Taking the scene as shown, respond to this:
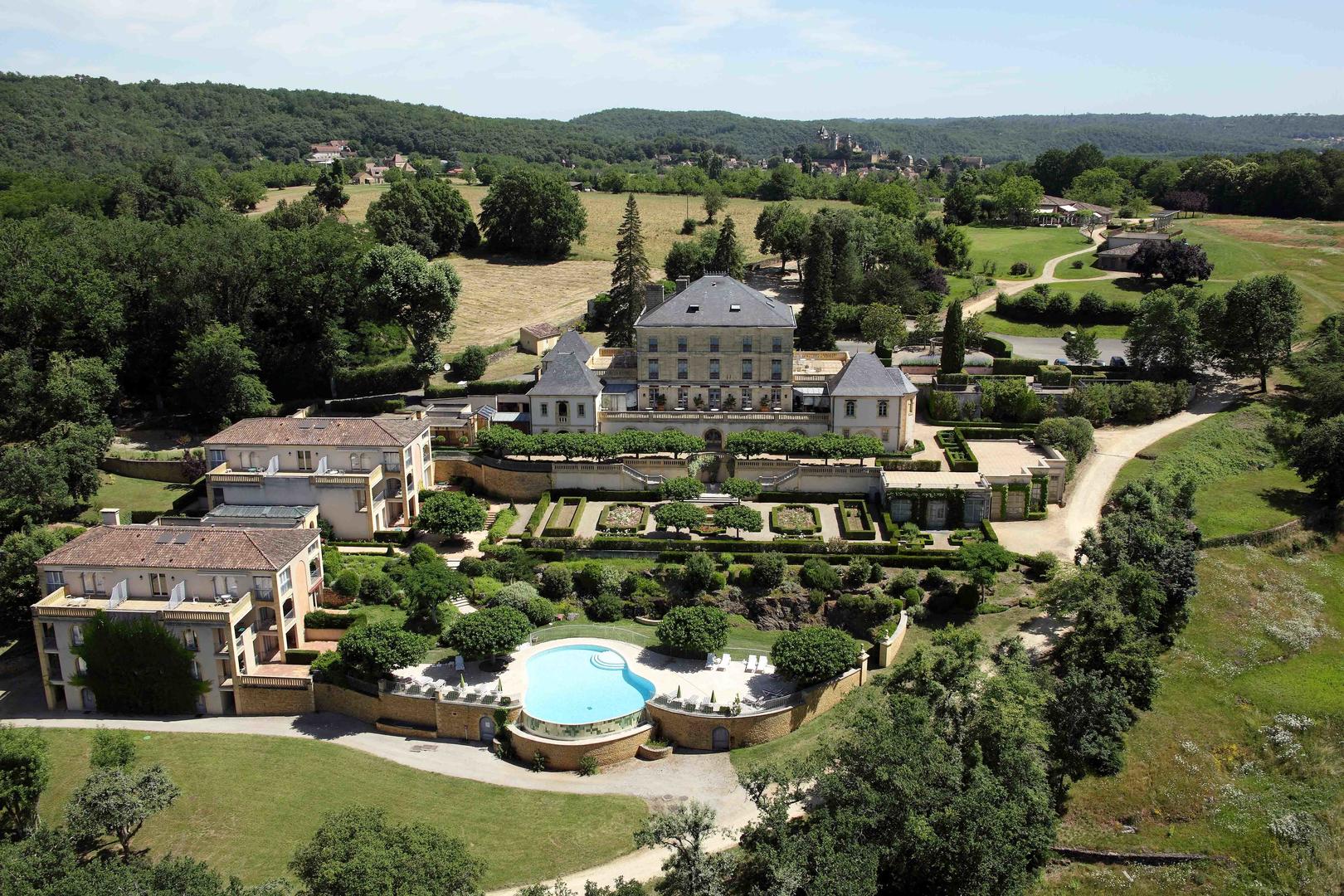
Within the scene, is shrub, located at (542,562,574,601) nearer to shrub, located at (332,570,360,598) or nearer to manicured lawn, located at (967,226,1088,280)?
shrub, located at (332,570,360,598)

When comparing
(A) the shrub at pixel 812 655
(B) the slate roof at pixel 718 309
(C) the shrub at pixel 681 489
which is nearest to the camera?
(A) the shrub at pixel 812 655

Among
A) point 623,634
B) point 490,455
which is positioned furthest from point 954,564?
point 490,455

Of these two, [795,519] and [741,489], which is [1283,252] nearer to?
[795,519]

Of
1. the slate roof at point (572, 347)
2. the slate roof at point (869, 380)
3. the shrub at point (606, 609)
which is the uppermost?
the slate roof at point (572, 347)

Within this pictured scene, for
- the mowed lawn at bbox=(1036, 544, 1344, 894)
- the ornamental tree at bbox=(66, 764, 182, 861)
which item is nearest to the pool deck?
the ornamental tree at bbox=(66, 764, 182, 861)

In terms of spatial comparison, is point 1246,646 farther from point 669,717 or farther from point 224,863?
point 224,863

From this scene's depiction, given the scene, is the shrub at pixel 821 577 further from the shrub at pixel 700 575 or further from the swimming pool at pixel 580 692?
the swimming pool at pixel 580 692

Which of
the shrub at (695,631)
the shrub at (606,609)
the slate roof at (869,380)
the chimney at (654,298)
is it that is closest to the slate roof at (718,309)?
the chimney at (654,298)
